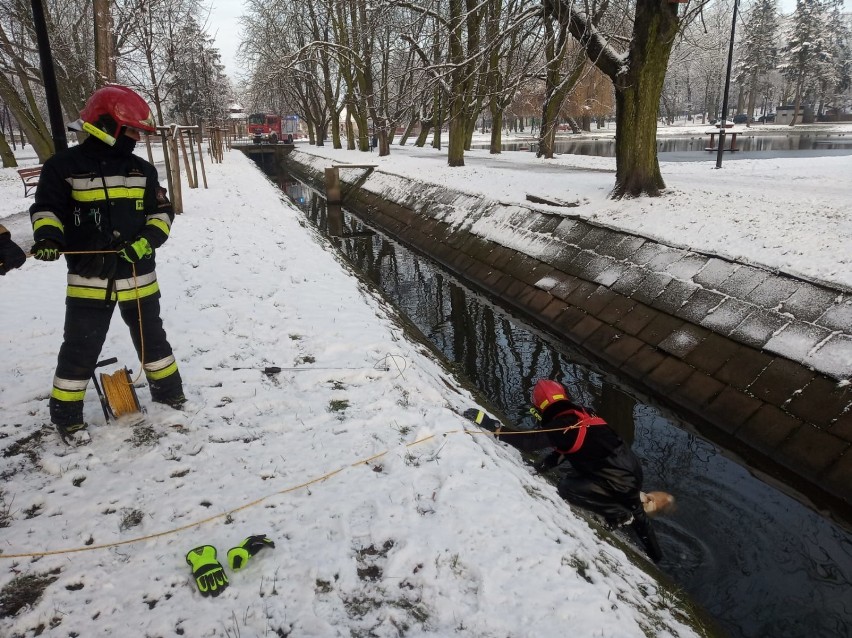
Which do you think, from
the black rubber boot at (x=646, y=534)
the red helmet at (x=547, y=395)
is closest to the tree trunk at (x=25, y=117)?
the red helmet at (x=547, y=395)

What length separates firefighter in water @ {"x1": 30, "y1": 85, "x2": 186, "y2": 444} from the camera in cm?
349

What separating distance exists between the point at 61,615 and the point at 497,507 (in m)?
2.36

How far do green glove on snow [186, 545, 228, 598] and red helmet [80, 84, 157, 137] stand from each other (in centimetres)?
277

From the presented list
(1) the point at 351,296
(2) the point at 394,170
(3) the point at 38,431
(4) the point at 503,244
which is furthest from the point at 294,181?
(3) the point at 38,431

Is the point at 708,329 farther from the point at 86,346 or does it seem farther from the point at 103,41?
the point at 103,41

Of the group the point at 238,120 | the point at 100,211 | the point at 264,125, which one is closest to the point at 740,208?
the point at 100,211

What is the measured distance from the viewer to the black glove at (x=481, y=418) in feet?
15.6

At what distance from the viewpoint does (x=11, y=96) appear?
21.0m

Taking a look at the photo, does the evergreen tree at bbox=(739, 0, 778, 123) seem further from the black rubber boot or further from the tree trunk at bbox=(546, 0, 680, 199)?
the black rubber boot

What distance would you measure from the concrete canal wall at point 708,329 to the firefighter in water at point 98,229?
591 centimetres

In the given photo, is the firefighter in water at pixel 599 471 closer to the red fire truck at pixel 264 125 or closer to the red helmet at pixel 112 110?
the red helmet at pixel 112 110

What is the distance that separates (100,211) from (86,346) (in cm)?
96

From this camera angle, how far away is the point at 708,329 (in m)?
6.65

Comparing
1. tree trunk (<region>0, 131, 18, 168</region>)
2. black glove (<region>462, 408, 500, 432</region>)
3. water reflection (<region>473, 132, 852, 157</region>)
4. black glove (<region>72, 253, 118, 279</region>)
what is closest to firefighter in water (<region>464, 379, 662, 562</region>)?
black glove (<region>462, 408, 500, 432</region>)
